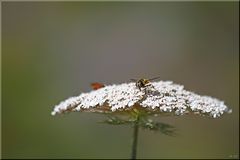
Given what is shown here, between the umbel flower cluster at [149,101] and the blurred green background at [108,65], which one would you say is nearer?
the umbel flower cluster at [149,101]

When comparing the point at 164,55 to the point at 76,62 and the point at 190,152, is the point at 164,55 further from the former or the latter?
the point at 190,152

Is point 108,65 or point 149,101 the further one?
point 108,65

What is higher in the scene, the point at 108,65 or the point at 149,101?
the point at 108,65

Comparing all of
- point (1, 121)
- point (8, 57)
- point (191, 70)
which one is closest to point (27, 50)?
point (8, 57)

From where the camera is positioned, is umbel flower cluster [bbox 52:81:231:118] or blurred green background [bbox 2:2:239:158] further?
blurred green background [bbox 2:2:239:158]
